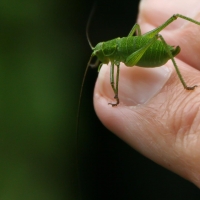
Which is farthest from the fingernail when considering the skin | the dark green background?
the dark green background

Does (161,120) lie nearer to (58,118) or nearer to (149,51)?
(149,51)

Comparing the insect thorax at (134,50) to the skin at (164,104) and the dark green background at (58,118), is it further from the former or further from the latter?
the dark green background at (58,118)

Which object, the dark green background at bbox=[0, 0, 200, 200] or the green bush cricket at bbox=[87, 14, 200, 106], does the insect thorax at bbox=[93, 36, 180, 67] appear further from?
the dark green background at bbox=[0, 0, 200, 200]

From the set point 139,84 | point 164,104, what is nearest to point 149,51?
point 139,84

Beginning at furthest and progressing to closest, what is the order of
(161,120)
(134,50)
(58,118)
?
(58,118)
(134,50)
(161,120)

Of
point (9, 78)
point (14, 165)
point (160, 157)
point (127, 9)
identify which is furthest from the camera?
point (127, 9)

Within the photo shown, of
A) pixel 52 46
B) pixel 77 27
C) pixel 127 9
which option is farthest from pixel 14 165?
pixel 127 9

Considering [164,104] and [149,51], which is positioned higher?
[149,51]

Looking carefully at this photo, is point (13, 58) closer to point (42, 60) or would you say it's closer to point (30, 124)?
point (42, 60)
